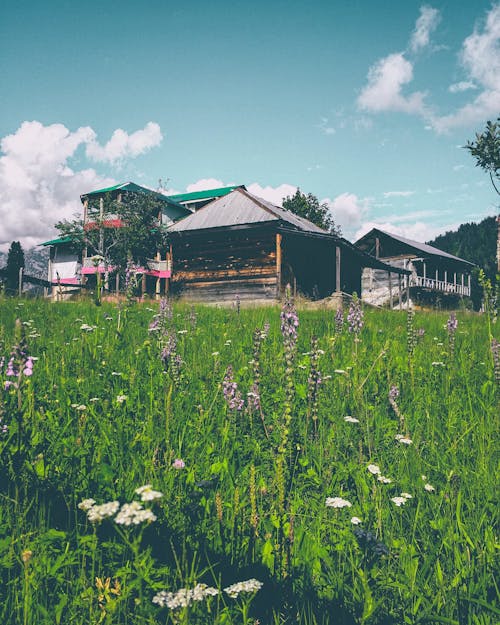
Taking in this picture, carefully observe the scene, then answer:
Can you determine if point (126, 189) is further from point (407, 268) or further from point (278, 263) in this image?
point (407, 268)

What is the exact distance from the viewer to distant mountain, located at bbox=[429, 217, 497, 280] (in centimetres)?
8067

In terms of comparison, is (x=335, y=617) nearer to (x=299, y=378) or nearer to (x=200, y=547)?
(x=200, y=547)

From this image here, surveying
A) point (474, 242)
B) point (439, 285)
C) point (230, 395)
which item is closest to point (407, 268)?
point (439, 285)

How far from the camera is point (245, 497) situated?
243 centimetres

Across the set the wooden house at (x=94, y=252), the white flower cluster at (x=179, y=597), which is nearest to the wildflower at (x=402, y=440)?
the white flower cluster at (x=179, y=597)

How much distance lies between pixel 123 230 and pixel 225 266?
1902 centimetres

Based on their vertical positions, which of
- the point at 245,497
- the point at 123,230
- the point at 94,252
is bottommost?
the point at 245,497

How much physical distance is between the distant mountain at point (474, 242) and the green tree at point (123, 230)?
56278mm

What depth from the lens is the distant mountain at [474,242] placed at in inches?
3176

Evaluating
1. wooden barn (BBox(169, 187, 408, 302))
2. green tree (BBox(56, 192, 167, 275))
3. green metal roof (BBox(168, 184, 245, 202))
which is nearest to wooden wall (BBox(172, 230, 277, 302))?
wooden barn (BBox(169, 187, 408, 302))

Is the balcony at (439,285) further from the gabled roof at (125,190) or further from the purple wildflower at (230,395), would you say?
the purple wildflower at (230,395)

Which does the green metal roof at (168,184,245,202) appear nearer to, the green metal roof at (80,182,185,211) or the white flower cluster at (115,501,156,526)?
the green metal roof at (80,182,185,211)

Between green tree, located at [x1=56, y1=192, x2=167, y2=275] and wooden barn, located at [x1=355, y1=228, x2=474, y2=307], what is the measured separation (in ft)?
68.3

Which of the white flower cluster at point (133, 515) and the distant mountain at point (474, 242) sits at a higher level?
the distant mountain at point (474, 242)
